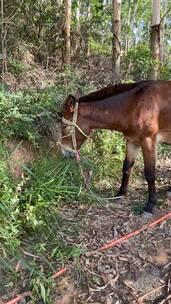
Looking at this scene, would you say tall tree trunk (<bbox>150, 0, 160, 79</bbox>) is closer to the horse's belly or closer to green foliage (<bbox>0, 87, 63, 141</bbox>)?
green foliage (<bbox>0, 87, 63, 141</bbox>)

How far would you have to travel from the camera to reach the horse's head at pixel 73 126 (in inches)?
209

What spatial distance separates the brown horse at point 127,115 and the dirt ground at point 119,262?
469 millimetres

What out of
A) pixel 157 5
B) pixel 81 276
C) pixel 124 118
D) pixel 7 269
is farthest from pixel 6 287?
pixel 157 5

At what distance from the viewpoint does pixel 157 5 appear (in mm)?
9219

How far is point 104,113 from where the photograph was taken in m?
5.43

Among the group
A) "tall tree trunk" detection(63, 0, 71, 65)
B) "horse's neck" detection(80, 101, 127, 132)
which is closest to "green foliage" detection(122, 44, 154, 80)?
"tall tree trunk" detection(63, 0, 71, 65)

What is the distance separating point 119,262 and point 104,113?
2.01 metres

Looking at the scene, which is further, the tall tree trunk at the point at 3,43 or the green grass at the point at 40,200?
the tall tree trunk at the point at 3,43

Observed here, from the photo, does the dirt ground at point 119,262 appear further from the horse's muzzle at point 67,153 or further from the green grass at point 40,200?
the horse's muzzle at point 67,153

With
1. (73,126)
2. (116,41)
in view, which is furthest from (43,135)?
(116,41)

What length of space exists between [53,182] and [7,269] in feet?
5.35

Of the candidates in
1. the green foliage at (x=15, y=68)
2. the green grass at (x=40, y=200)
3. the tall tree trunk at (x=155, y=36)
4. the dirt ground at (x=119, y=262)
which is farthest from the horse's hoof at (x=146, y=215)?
the tall tree trunk at (x=155, y=36)

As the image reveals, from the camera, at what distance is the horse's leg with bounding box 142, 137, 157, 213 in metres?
5.37

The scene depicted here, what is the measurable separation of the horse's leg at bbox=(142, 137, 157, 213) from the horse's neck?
0.42 m
